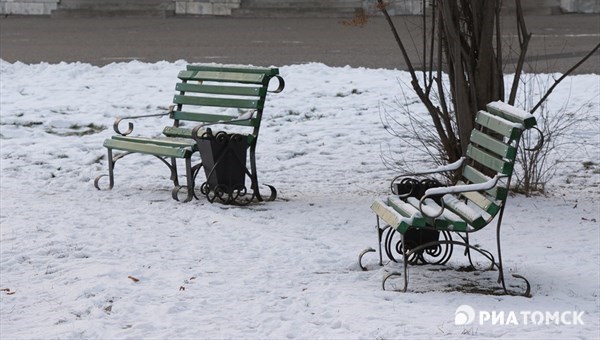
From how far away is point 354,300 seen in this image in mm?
5781

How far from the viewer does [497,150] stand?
20.9ft

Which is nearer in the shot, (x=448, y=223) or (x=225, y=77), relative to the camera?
(x=448, y=223)

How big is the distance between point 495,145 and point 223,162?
2454 mm

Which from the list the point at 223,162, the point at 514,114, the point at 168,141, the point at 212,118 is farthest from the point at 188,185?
the point at 514,114

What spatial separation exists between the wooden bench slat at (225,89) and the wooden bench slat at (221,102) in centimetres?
5

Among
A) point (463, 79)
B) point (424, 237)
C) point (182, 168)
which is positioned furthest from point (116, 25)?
point (424, 237)

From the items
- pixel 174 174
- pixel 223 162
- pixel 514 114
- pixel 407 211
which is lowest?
pixel 174 174

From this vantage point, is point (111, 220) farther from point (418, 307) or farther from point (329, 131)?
point (329, 131)

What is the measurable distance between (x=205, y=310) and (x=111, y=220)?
2.17 metres

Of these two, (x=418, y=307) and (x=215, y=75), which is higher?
(x=215, y=75)

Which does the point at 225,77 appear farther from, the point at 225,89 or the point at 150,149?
the point at 150,149

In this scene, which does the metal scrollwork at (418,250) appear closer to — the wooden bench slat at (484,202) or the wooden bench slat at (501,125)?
the wooden bench slat at (484,202)

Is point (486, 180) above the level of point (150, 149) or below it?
above

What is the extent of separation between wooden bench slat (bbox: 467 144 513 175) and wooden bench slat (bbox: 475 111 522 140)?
0.46 ft
